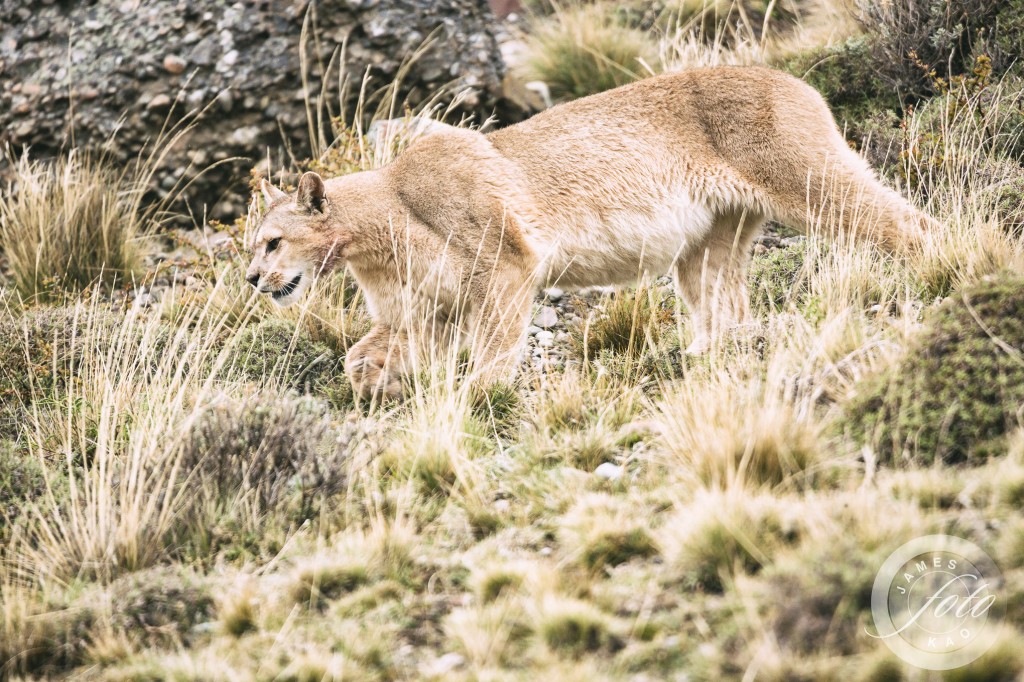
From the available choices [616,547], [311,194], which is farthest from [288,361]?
[616,547]

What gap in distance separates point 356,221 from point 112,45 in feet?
15.8

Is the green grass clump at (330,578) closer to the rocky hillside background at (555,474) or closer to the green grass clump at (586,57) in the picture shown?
the rocky hillside background at (555,474)

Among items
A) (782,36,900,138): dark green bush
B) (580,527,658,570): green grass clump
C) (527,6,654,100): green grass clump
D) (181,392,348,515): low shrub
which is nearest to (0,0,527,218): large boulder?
(527,6,654,100): green grass clump

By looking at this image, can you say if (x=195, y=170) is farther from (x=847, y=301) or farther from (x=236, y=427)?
(x=847, y=301)

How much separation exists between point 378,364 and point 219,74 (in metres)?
4.44

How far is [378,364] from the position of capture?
231 inches

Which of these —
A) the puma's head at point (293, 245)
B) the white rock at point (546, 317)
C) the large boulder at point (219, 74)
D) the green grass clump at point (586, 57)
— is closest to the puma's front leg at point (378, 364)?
the puma's head at point (293, 245)

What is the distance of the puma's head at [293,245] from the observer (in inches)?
231

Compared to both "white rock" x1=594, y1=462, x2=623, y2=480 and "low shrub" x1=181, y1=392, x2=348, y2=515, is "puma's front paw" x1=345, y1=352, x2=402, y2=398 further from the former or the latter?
"white rock" x1=594, y1=462, x2=623, y2=480

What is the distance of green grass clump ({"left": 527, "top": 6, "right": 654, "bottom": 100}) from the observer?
10.3m

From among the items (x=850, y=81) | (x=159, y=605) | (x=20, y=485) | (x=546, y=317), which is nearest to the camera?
(x=159, y=605)

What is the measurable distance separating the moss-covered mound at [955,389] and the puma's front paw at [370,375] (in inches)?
109

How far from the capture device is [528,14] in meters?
12.6

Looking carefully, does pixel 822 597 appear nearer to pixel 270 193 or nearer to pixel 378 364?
pixel 378 364
